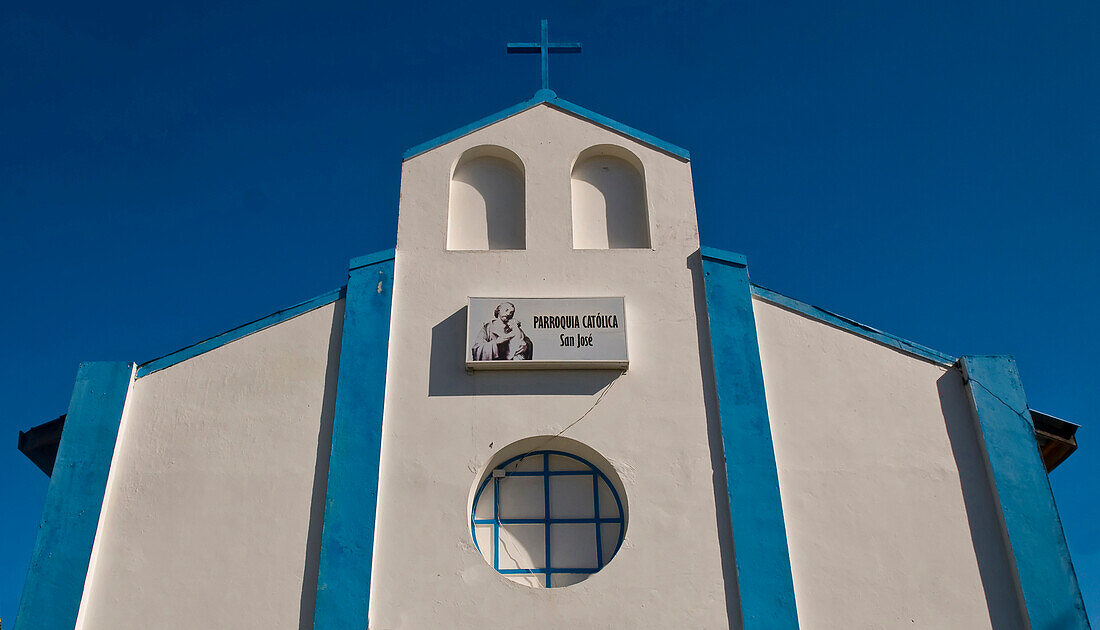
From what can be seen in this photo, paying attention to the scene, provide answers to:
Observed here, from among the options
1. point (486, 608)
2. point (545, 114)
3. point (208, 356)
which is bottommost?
point (486, 608)

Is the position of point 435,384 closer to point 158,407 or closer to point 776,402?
point 158,407

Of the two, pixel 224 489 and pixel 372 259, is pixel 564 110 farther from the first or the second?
pixel 224 489

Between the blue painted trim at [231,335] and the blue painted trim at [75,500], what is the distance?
0.81 feet

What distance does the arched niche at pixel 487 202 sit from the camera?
11.4 m

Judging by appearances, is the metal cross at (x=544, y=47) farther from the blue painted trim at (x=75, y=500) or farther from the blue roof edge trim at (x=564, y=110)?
the blue painted trim at (x=75, y=500)

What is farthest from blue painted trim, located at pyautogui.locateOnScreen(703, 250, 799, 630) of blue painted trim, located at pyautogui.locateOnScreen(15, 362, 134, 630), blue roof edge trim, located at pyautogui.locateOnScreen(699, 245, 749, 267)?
blue painted trim, located at pyautogui.locateOnScreen(15, 362, 134, 630)

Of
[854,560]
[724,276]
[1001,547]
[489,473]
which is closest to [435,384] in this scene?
[489,473]

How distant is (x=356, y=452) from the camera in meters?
9.45

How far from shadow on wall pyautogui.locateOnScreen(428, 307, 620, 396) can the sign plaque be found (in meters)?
0.08

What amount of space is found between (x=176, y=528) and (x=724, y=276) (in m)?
6.15

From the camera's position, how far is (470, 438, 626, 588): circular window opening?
30.6 feet

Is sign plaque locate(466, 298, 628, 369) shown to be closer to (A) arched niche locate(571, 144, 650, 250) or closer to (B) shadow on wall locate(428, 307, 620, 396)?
(B) shadow on wall locate(428, 307, 620, 396)

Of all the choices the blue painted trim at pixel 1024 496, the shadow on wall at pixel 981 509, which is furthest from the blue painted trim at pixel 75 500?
the blue painted trim at pixel 1024 496

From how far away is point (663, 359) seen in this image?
1009 cm
